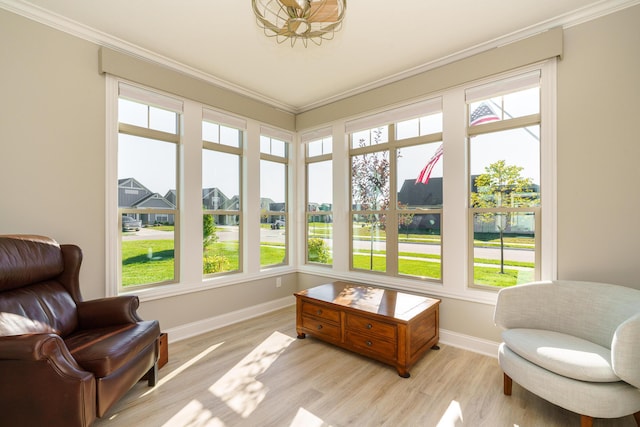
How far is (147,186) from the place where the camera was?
306 cm

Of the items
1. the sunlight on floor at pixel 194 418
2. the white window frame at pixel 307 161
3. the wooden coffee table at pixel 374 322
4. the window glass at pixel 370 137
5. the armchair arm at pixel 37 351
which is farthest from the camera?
the white window frame at pixel 307 161

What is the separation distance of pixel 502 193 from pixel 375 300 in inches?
62.6

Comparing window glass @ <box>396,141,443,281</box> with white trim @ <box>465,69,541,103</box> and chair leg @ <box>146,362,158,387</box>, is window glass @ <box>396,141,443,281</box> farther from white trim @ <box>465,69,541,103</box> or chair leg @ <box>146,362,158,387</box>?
chair leg @ <box>146,362,158,387</box>

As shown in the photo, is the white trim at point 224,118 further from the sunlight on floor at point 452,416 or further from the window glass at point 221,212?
the sunlight on floor at point 452,416

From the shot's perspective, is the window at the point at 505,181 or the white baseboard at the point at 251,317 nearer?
the window at the point at 505,181

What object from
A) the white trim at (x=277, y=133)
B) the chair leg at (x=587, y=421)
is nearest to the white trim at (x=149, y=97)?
the white trim at (x=277, y=133)

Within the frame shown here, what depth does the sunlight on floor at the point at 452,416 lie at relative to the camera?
6.10ft

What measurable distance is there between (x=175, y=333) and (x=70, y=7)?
301cm

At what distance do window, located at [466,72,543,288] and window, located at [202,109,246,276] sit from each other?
8.93ft

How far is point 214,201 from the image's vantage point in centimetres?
362

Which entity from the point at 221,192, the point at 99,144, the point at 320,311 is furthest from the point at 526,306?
the point at 99,144

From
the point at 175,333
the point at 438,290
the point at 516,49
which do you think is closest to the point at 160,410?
the point at 175,333

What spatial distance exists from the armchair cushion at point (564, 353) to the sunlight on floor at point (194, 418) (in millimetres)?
1999

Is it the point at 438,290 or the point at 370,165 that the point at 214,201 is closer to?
the point at 370,165
